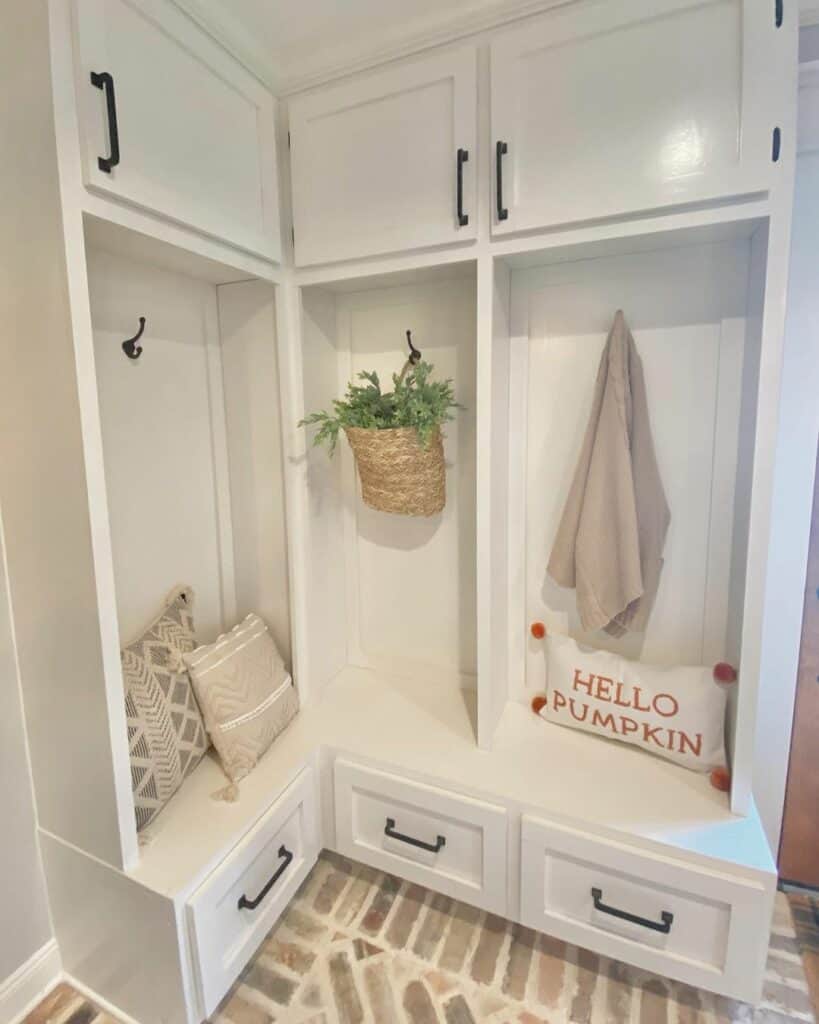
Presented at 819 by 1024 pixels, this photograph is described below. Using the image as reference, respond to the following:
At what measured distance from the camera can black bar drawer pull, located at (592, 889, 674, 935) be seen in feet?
3.77

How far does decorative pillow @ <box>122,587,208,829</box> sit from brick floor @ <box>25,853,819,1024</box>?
1.75 feet

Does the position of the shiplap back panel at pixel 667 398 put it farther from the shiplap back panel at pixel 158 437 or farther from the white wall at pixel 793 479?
the shiplap back panel at pixel 158 437

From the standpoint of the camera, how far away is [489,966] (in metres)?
1.33

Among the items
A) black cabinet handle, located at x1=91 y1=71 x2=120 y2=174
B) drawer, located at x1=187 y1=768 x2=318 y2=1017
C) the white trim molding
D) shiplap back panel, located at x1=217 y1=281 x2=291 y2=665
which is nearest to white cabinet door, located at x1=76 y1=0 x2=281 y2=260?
black cabinet handle, located at x1=91 y1=71 x2=120 y2=174

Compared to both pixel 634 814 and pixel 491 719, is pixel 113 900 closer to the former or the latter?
pixel 491 719

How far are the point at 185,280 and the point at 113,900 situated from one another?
5.01 ft

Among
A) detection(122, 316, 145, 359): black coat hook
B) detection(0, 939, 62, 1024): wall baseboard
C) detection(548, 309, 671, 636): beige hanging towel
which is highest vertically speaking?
detection(122, 316, 145, 359): black coat hook

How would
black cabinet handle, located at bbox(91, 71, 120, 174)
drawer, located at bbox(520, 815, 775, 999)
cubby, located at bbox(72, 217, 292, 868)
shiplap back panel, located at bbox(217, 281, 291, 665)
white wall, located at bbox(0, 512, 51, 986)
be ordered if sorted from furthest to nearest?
shiplap back panel, located at bbox(217, 281, 291, 665) < cubby, located at bbox(72, 217, 292, 868) < white wall, located at bbox(0, 512, 51, 986) < drawer, located at bbox(520, 815, 775, 999) < black cabinet handle, located at bbox(91, 71, 120, 174)

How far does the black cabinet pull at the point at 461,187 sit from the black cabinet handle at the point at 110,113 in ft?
2.31

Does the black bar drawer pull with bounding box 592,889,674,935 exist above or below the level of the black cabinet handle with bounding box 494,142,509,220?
below

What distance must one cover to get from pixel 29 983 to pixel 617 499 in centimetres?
183

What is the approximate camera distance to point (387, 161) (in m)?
1.30

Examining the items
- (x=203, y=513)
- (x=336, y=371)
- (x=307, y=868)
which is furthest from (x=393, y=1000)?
(x=336, y=371)

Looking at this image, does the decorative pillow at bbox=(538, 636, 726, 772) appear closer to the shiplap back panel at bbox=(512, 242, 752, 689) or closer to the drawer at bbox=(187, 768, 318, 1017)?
the shiplap back panel at bbox=(512, 242, 752, 689)
